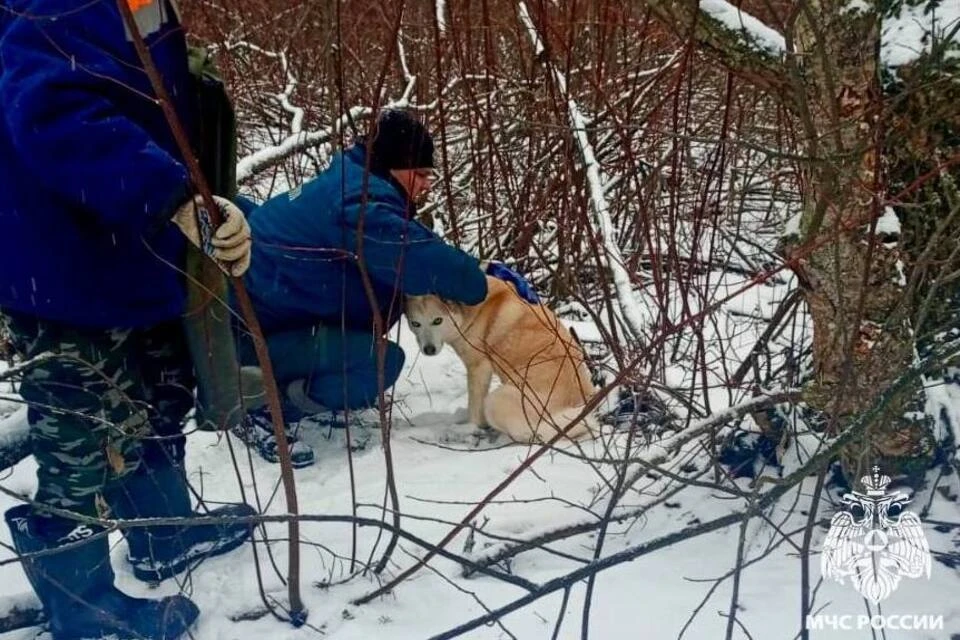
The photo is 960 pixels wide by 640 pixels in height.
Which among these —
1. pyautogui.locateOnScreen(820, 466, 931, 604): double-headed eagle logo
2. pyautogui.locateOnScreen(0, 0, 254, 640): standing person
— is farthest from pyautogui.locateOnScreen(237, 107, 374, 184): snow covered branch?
pyautogui.locateOnScreen(820, 466, 931, 604): double-headed eagle logo

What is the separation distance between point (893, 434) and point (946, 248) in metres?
0.46

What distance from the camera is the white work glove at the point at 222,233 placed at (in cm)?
152

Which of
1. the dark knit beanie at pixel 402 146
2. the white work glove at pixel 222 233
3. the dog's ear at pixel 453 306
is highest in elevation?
the dark knit beanie at pixel 402 146

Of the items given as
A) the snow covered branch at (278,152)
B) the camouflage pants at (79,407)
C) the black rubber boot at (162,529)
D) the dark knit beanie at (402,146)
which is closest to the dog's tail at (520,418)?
the dark knit beanie at (402,146)

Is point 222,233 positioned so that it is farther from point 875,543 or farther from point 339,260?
point 875,543

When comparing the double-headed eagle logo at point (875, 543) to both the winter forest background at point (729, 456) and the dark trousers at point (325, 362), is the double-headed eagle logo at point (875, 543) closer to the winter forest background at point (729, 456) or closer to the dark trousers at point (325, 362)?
the winter forest background at point (729, 456)

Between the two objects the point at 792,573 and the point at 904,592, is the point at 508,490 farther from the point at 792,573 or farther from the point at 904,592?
the point at 904,592

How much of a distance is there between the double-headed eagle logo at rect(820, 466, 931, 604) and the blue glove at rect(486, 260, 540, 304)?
148 centimetres

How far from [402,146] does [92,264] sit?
128 cm

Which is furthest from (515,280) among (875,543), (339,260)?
(875,543)

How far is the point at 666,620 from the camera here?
70.0 inches

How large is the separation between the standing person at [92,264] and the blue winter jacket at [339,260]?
2.51 ft

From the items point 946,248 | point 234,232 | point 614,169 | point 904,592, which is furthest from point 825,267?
point 614,169

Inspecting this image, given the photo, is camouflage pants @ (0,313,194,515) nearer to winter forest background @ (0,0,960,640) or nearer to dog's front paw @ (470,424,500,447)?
winter forest background @ (0,0,960,640)
